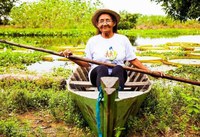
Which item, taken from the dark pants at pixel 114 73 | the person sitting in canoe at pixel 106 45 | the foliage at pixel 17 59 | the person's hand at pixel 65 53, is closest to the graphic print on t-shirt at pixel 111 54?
the person sitting in canoe at pixel 106 45

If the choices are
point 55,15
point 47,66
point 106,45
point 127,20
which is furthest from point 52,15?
point 106,45

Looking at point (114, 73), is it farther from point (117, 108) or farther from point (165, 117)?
point (165, 117)

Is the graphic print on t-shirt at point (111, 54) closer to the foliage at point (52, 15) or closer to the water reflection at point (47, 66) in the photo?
the water reflection at point (47, 66)

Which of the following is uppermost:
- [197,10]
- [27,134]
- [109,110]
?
[197,10]

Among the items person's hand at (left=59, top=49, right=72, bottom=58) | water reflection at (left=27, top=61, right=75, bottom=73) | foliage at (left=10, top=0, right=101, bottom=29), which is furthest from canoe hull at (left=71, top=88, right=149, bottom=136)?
foliage at (left=10, top=0, right=101, bottom=29)

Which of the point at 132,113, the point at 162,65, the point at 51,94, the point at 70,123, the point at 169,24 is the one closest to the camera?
the point at 132,113

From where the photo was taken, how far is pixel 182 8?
8352 millimetres

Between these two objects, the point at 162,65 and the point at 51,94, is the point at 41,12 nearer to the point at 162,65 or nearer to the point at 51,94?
the point at 162,65

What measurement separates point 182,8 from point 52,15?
60.5ft

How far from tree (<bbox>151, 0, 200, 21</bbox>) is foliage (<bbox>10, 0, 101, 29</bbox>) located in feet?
58.4

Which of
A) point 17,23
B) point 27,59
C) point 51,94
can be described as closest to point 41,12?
point 17,23

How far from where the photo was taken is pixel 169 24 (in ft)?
103

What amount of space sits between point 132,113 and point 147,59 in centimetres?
591

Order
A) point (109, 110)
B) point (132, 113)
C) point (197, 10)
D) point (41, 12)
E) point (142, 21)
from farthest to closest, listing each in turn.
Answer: point (142, 21)
point (41, 12)
point (197, 10)
point (132, 113)
point (109, 110)
